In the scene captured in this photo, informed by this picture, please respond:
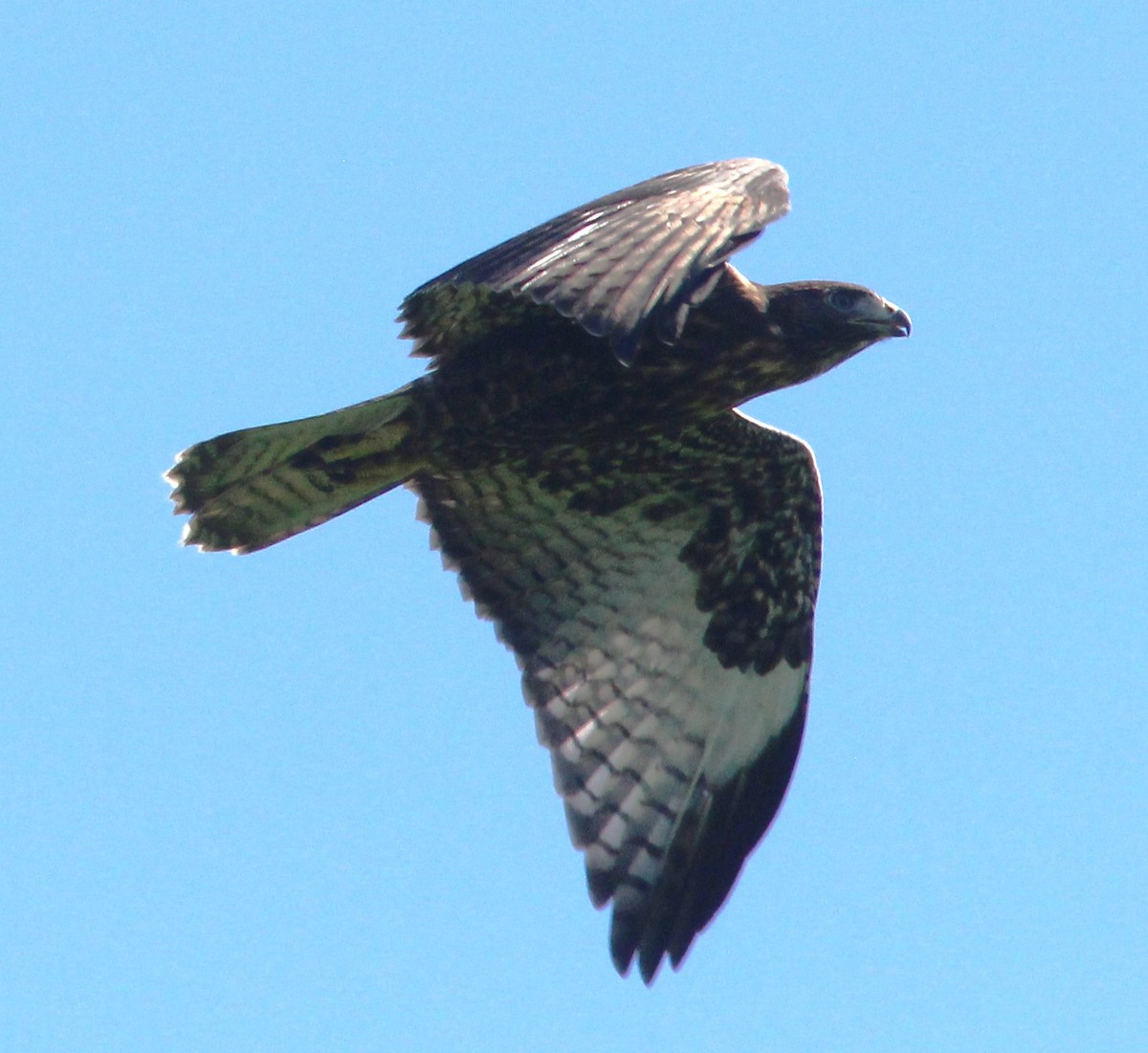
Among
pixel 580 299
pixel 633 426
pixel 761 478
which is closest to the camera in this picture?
pixel 580 299

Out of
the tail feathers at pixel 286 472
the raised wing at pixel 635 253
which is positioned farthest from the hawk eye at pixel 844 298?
the tail feathers at pixel 286 472

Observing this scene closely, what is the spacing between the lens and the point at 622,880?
8672 millimetres

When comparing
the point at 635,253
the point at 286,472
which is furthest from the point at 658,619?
the point at 635,253

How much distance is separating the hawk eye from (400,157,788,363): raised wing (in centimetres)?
66

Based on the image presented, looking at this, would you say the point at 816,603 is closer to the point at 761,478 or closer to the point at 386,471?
the point at 761,478

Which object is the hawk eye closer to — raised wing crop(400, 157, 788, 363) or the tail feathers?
raised wing crop(400, 157, 788, 363)

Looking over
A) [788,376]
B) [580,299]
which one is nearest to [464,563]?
[788,376]

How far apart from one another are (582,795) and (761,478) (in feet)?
4.70

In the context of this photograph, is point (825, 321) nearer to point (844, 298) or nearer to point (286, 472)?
point (844, 298)

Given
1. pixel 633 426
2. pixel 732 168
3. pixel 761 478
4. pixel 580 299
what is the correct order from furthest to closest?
pixel 761 478, pixel 633 426, pixel 732 168, pixel 580 299

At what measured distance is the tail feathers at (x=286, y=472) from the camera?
8352 millimetres

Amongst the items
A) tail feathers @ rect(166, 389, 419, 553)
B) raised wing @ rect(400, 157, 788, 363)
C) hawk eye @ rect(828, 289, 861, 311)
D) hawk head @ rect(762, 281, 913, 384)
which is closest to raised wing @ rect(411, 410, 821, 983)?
tail feathers @ rect(166, 389, 419, 553)

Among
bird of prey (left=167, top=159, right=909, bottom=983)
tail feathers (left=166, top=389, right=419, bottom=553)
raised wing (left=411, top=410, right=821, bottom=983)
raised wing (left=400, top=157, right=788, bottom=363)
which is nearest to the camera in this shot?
raised wing (left=400, top=157, right=788, bottom=363)

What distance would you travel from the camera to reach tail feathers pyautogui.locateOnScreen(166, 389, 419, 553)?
8.35 metres
